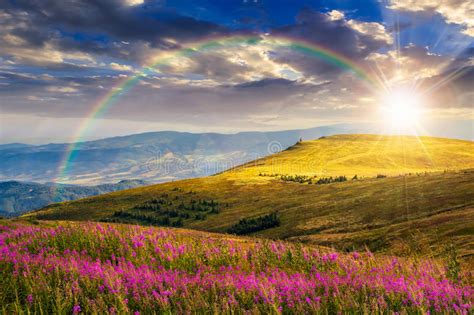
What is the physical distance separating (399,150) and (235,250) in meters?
182

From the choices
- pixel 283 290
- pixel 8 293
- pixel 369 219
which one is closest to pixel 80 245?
pixel 8 293

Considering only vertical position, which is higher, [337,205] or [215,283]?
[215,283]

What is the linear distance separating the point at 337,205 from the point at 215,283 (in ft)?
153

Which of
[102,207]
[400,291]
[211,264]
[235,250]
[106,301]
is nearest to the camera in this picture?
[400,291]

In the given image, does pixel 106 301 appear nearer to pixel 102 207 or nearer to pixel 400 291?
pixel 400 291

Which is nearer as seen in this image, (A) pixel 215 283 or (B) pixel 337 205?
(A) pixel 215 283

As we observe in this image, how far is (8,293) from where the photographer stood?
8.07 metres

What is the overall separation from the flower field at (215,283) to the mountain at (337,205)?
2.25 meters

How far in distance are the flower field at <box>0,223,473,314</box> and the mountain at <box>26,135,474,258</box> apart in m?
2.25

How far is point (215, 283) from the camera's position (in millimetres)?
7570

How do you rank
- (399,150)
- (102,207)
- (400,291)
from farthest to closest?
1. (399,150)
2. (102,207)
3. (400,291)

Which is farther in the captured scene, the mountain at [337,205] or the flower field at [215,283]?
the mountain at [337,205]

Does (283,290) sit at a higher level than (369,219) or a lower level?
higher

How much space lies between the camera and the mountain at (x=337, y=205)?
960 inches
